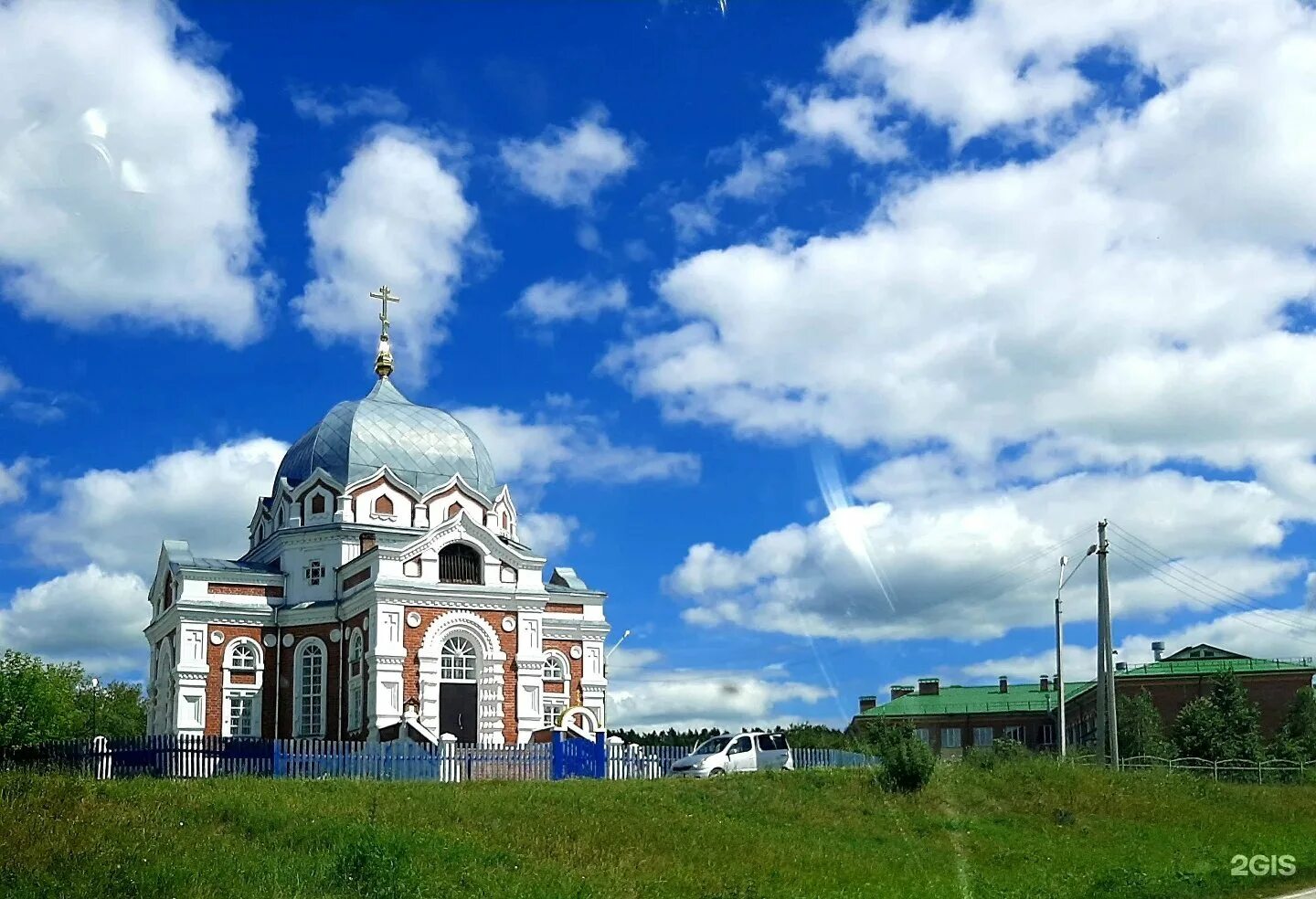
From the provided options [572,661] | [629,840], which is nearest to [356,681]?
[572,661]

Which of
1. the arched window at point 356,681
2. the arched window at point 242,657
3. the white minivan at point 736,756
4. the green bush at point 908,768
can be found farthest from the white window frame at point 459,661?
the green bush at point 908,768

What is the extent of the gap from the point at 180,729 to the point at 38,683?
3258 centimetres

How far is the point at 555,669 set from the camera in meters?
47.2

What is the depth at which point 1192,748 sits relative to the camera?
55.6 meters

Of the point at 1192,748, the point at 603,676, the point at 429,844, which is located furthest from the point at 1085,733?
the point at 429,844

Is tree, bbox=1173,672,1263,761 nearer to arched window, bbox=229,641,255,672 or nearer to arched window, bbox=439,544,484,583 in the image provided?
arched window, bbox=439,544,484,583

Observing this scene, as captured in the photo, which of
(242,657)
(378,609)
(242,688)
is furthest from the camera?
(242,657)

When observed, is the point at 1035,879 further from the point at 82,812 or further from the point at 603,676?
the point at 603,676

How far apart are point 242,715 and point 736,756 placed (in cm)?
1978

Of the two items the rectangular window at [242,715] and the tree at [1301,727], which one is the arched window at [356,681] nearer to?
the rectangular window at [242,715]

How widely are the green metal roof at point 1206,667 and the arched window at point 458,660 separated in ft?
149

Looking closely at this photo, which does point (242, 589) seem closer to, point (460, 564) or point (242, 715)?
point (242, 715)

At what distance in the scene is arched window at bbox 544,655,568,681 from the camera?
47.1 m

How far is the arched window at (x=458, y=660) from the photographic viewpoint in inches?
1606
